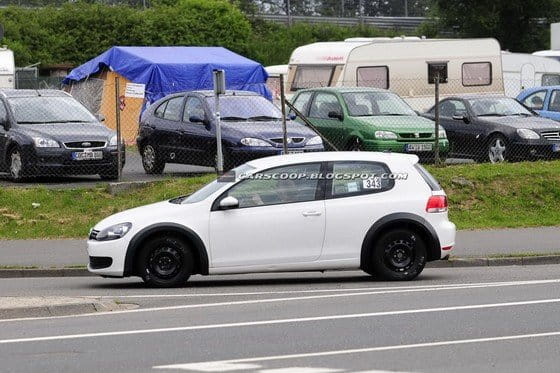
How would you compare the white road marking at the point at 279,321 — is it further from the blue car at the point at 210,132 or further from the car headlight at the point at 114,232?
the blue car at the point at 210,132

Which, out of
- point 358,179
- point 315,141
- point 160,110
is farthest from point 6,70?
point 358,179

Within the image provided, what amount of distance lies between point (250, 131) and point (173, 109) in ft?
7.59

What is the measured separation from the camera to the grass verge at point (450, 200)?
21.1m

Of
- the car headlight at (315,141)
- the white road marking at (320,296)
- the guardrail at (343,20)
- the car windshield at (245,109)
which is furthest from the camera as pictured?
the guardrail at (343,20)

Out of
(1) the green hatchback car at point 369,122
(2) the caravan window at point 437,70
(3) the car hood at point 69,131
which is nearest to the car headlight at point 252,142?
(1) the green hatchback car at point 369,122

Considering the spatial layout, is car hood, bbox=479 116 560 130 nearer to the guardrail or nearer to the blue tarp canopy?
the blue tarp canopy

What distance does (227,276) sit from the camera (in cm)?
1705

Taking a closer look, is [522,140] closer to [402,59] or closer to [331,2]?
[402,59]

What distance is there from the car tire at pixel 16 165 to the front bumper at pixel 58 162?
0.44 feet

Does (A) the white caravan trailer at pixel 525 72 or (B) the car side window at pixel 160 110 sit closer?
(B) the car side window at pixel 160 110

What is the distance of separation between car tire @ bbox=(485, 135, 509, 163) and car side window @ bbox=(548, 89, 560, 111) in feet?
15.0

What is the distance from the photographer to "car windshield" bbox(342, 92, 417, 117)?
2542 cm

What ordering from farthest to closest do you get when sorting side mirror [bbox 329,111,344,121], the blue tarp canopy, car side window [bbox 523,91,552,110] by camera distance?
1. the blue tarp canopy
2. car side window [bbox 523,91,552,110]
3. side mirror [bbox 329,111,344,121]

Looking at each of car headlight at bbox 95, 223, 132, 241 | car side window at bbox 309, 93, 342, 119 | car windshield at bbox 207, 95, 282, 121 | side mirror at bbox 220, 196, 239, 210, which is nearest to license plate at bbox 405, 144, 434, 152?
car side window at bbox 309, 93, 342, 119
